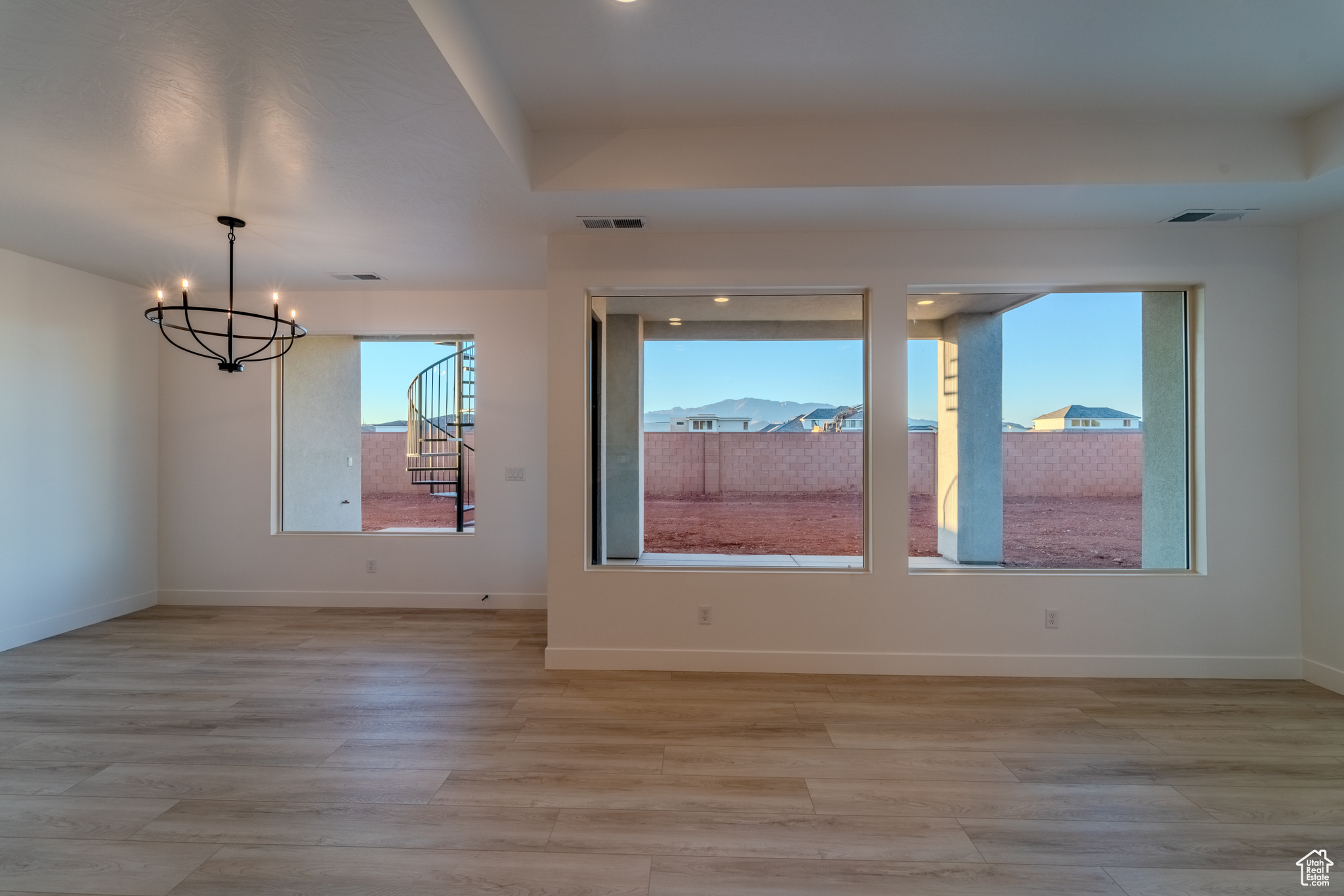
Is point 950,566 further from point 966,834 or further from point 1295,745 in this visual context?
point 966,834

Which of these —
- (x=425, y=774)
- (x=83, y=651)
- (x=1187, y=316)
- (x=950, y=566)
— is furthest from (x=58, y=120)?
(x=1187, y=316)

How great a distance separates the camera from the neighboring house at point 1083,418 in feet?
12.8

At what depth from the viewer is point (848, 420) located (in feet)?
12.9

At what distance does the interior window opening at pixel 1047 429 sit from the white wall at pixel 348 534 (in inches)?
118

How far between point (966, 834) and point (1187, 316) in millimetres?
3377

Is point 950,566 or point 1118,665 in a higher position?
point 950,566

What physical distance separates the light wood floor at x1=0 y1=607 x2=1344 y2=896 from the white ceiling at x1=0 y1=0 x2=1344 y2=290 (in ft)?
8.47

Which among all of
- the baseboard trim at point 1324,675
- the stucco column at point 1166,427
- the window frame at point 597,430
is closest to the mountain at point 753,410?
the window frame at point 597,430

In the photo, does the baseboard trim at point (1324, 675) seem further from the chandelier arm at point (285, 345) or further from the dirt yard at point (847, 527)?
the chandelier arm at point (285, 345)

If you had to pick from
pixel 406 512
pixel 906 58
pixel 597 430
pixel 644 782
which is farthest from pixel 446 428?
pixel 906 58

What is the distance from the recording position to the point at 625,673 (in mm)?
3744

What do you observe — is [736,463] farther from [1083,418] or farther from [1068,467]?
[1083,418]

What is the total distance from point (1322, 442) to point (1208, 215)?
4.68 ft

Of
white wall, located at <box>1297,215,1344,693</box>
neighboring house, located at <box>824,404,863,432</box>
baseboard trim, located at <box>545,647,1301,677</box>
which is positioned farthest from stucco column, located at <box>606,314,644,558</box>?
white wall, located at <box>1297,215,1344,693</box>
